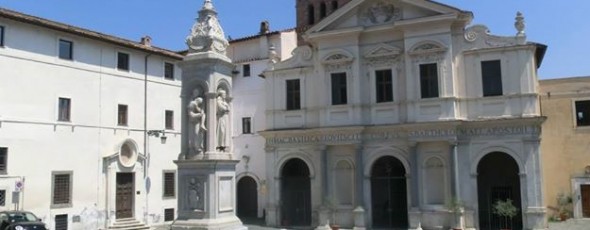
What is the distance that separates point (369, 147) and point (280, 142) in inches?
195

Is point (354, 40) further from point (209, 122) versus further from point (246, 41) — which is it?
point (209, 122)

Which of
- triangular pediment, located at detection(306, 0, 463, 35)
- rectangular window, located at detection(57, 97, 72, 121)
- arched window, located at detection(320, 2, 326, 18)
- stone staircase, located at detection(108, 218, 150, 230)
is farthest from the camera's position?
arched window, located at detection(320, 2, 326, 18)

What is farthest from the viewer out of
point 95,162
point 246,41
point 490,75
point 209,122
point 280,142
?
point 246,41

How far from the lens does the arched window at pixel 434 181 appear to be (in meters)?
26.1

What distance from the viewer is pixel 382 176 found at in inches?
1120

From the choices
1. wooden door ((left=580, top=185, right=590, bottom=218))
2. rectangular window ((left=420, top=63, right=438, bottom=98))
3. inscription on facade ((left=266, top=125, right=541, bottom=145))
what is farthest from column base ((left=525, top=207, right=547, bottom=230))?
rectangular window ((left=420, top=63, right=438, bottom=98))

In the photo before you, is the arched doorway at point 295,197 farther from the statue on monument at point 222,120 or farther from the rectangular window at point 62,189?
the statue on monument at point 222,120

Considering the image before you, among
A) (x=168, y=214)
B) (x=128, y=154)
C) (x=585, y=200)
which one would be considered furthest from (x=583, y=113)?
(x=128, y=154)

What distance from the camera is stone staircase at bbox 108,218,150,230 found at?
2864 cm

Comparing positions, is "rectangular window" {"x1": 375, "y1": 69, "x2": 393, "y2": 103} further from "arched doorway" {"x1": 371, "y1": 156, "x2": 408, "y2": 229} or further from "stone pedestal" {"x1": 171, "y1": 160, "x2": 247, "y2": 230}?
"stone pedestal" {"x1": 171, "y1": 160, "x2": 247, "y2": 230}

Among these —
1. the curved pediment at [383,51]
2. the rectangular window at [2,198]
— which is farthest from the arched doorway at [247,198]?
the rectangular window at [2,198]

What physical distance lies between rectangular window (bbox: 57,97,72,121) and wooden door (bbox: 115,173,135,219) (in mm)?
4268

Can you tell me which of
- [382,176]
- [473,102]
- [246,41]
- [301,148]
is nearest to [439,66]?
[473,102]

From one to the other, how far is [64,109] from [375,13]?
1588 centimetres
